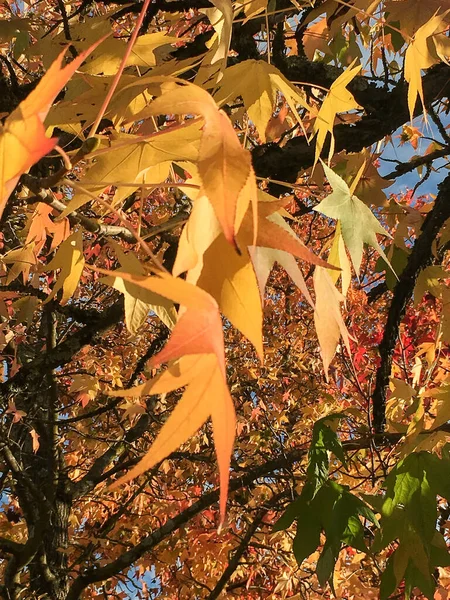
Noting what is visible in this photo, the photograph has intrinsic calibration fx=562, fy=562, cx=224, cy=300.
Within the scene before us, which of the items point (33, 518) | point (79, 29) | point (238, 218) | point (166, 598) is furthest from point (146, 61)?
point (166, 598)

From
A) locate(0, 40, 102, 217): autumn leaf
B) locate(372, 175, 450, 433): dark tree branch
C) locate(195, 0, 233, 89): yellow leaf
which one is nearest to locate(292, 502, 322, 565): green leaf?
locate(372, 175, 450, 433): dark tree branch

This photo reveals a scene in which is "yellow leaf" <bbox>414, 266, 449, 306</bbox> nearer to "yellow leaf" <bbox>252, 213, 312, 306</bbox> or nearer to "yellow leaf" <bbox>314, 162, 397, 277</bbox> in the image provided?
"yellow leaf" <bbox>314, 162, 397, 277</bbox>

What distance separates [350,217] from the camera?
0.70 m

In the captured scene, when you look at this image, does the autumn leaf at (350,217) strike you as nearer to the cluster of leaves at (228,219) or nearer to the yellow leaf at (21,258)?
the cluster of leaves at (228,219)

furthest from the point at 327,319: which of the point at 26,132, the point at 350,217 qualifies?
the point at 26,132

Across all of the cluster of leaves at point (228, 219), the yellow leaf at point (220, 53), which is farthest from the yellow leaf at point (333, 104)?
the yellow leaf at point (220, 53)

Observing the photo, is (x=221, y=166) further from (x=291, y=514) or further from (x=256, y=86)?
(x=291, y=514)

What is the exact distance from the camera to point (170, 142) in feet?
1.83

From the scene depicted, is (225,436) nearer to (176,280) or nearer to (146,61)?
(176,280)

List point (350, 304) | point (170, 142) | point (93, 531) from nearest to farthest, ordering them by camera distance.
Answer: point (170, 142) → point (93, 531) → point (350, 304)

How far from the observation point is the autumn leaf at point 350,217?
0.66 m

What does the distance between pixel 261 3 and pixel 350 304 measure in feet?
14.8

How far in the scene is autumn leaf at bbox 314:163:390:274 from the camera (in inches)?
25.9

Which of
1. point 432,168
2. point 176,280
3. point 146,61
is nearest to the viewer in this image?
point 176,280
